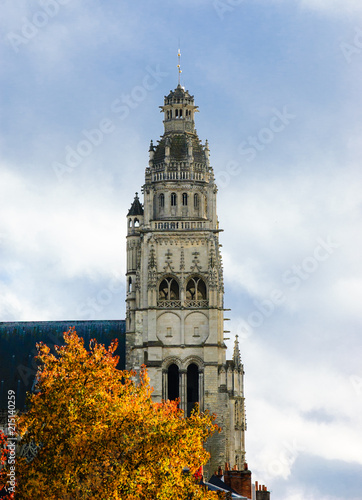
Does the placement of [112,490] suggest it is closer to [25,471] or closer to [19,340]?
[25,471]

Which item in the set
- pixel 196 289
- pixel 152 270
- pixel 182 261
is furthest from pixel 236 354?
pixel 152 270

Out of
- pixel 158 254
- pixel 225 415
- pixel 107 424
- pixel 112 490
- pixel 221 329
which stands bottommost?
pixel 112 490

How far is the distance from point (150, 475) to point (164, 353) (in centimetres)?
3515

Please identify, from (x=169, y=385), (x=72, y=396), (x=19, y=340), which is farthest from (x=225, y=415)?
(x=72, y=396)

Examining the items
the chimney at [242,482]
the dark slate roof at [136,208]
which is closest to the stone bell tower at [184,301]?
the dark slate roof at [136,208]

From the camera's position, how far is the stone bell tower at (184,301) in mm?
75375

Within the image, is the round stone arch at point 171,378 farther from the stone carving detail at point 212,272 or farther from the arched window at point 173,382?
the stone carving detail at point 212,272

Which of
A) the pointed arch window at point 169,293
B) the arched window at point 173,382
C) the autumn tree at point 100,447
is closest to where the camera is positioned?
the autumn tree at point 100,447

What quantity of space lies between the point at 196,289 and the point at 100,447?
36.1m

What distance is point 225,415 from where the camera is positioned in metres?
74.6

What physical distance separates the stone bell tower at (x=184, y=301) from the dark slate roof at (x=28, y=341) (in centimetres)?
399

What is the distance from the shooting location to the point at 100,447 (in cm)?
4150

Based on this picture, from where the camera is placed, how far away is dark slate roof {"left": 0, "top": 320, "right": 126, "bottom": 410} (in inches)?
3132

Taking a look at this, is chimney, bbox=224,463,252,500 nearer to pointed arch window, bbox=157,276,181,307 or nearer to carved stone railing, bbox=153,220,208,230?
pointed arch window, bbox=157,276,181,307
